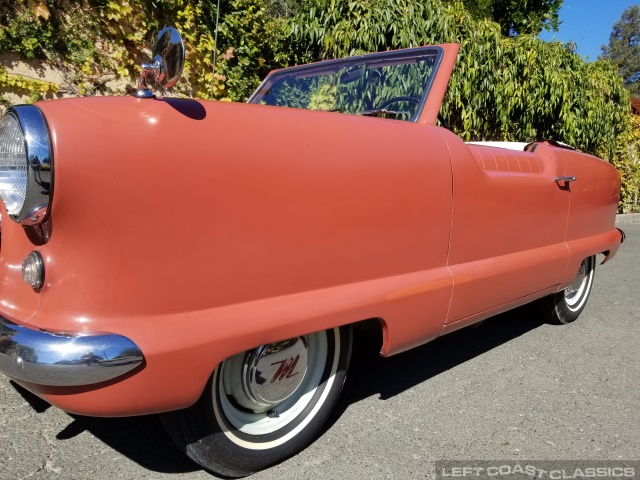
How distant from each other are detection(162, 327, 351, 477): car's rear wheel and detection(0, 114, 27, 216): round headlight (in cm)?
80

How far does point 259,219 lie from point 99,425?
1209 mm

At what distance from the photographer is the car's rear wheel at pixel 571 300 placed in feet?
12.7

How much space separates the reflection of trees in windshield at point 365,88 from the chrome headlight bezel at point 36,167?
166 centimetres

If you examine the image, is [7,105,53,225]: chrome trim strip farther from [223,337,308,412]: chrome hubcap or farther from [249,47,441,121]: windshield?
[249,47,441,121]: windshield

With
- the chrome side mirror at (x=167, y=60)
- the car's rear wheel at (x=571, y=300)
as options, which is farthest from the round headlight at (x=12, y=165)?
the car's rear wheel at (x=571, y=300)

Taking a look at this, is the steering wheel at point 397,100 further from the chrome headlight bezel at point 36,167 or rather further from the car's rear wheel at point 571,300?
the car's rear wheel at point 571,300

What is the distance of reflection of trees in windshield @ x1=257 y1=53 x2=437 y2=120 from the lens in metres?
2.70

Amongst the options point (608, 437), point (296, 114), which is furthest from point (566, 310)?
point (296, 114)

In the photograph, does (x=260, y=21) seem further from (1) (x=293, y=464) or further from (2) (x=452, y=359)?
(1) (x=293, y=464)

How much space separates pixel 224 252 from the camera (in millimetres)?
1619

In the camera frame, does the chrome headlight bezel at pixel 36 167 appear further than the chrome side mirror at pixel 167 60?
No

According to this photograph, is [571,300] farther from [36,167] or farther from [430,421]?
[36,167]

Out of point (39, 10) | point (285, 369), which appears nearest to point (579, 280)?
point (285, 369)

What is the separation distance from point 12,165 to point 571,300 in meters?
3.80
